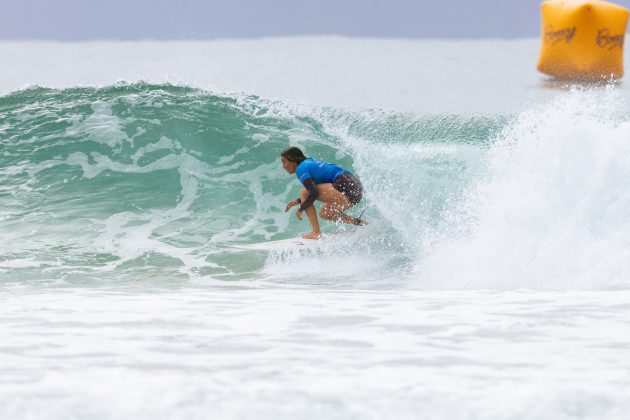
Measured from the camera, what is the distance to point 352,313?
13.6 ft


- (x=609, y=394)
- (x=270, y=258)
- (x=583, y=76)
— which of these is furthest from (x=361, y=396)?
(x=583, y=76)

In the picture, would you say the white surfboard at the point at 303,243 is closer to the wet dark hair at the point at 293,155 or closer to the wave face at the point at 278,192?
the wave face at the point at 278,192

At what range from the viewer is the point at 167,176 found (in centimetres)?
962

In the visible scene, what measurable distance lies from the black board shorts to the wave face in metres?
0.29

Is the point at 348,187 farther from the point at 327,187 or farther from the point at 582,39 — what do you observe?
the point at 582,39

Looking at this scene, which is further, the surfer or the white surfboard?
the surfer

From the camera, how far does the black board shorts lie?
7.31 metres

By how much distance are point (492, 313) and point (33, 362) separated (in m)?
2.09

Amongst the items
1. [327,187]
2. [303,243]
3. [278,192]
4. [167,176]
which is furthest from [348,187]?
[167,176]

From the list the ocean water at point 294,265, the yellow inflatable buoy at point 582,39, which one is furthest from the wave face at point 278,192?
the yellow inflatable buoy at point 582,39

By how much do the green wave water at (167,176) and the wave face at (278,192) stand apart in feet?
0.09

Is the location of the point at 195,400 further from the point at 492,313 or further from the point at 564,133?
the point at 564,133

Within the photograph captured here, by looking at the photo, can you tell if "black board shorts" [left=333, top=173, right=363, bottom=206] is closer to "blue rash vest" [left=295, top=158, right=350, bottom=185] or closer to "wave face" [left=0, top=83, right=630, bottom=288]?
"blue rash vest" [left=295, top=158, right=350, bottom=185]

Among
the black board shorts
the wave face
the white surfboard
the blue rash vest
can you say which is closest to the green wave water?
the wave face
